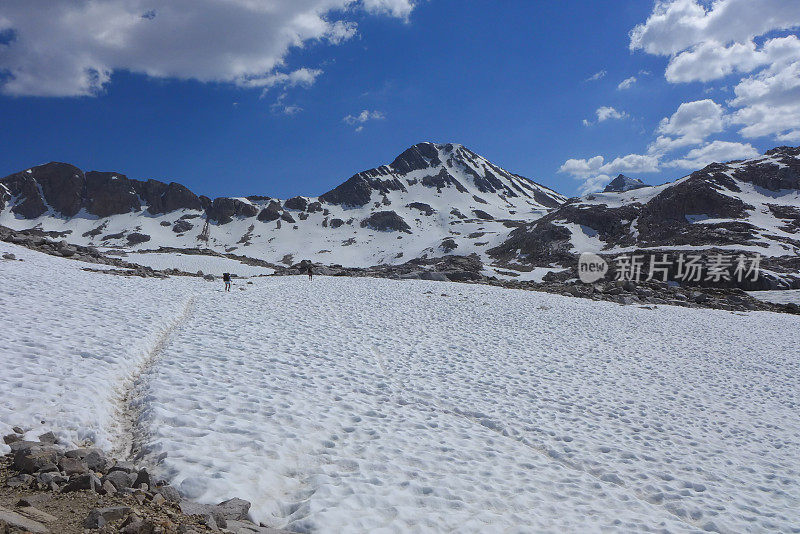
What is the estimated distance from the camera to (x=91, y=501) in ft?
16.0

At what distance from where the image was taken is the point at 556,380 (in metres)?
14.1

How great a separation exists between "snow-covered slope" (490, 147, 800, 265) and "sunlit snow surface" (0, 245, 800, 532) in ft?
249

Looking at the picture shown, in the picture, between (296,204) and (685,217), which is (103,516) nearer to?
(685,217)

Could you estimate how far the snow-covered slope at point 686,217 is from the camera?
89312mm

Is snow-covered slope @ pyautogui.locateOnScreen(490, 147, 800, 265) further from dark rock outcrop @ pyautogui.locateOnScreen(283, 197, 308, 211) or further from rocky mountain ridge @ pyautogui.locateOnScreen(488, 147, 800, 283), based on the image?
dark rock outcrop @ pyautogui.locateOnScreen(283, 197, 308, 211)

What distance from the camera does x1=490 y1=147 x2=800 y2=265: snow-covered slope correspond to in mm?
89312

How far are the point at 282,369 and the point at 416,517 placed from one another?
23.5ft

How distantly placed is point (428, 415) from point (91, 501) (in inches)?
273

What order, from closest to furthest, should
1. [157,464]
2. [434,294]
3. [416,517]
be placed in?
[416,517]
[157,464]
[434,294]

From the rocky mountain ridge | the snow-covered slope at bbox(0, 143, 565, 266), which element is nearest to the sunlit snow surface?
the rocky mountain ridge

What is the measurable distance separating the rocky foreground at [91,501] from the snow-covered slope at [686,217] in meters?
89.3

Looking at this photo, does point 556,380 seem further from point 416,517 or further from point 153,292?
point 153,292

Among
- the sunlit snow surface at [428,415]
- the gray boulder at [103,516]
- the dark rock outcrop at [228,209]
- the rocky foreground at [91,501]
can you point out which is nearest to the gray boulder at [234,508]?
the rocky foreground at [91,501]

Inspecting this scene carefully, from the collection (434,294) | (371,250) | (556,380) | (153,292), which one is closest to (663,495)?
(556,380)
